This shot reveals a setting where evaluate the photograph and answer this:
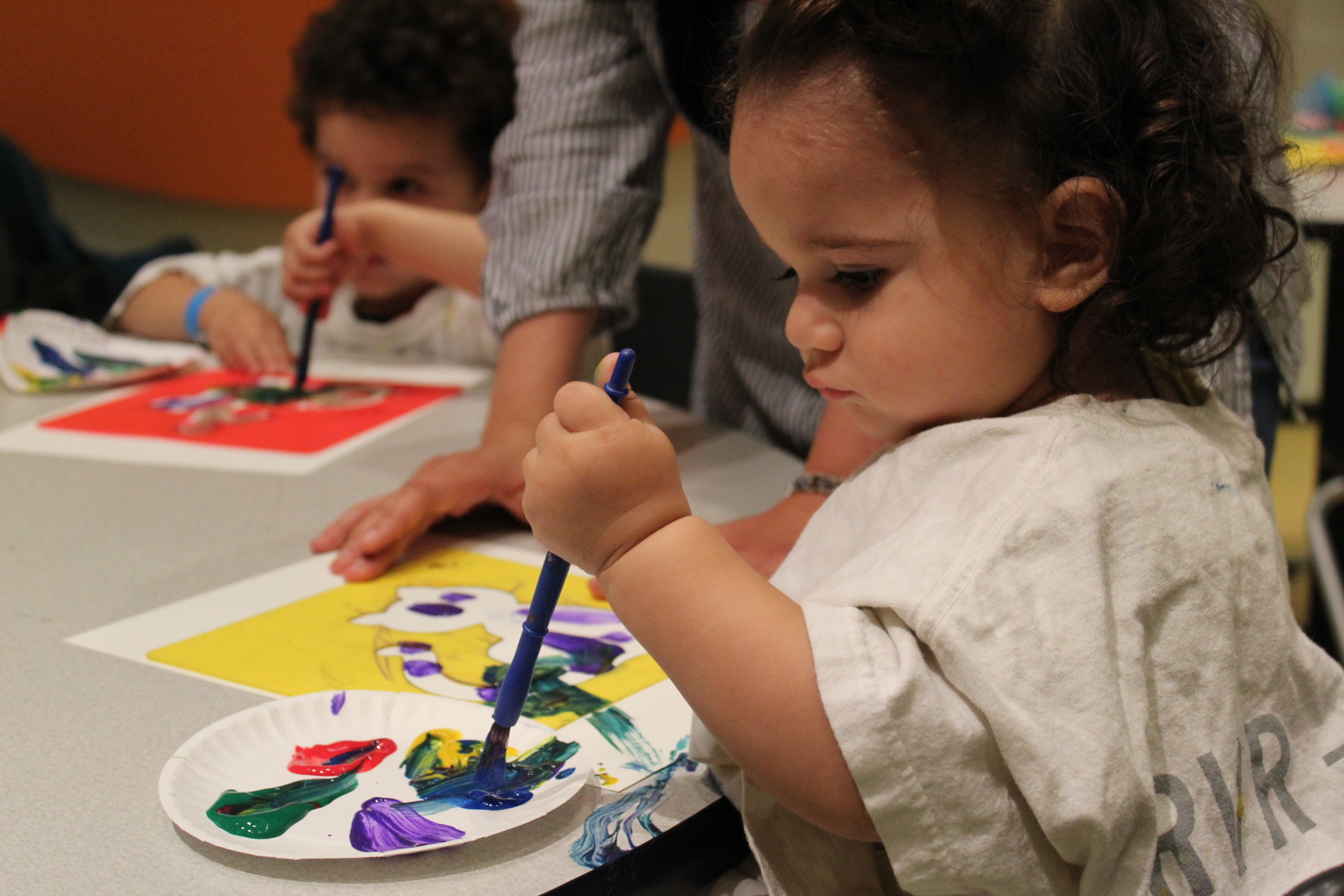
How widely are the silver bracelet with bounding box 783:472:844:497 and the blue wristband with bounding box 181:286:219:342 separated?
0.91 meters

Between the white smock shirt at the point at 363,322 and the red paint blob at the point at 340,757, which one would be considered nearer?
the red paint blob at the point at 340,757

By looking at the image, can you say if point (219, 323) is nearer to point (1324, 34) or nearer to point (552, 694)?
point (552, 694)

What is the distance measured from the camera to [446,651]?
2.09 feet

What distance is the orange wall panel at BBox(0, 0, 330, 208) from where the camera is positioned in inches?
88.7

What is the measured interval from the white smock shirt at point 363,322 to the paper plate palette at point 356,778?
0.79 meters

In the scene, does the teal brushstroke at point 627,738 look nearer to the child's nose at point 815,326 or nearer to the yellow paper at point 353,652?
the yellow paper at point 353,652

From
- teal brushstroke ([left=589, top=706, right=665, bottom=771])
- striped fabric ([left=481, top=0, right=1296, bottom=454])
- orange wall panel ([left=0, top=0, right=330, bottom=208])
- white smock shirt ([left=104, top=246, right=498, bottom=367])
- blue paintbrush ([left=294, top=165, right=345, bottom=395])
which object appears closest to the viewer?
teal brushstroke ([left=589, top=706, right=665, bottom=771])

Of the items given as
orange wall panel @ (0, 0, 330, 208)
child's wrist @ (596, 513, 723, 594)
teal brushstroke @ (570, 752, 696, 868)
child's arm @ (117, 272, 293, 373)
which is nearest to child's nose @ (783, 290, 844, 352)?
child's wrist @ (596, 513, 723, 594)

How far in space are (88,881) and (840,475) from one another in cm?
50

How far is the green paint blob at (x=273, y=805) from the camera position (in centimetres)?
46

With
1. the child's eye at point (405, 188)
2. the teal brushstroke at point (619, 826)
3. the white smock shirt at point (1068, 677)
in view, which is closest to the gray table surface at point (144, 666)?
the teal brushstroke at point (619, 826)

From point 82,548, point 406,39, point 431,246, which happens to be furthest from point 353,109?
point 82,548

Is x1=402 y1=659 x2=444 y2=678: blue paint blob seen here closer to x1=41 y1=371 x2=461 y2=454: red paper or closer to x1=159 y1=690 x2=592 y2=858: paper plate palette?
x1=159 y1=690 x2=592 y2=858: paper plate palette

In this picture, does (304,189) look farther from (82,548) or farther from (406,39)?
(82,548)
